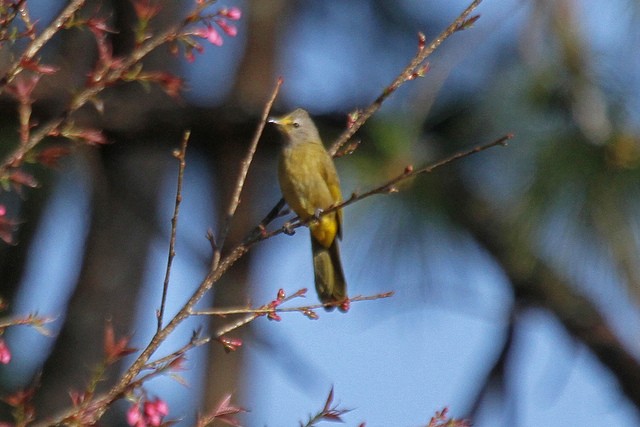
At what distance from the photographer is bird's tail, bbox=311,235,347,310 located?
12.8 feet

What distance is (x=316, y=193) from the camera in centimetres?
418

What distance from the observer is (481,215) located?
4.38 metres

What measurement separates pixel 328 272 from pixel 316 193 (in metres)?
0.35

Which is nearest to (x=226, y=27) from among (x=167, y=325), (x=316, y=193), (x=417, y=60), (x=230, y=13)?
(x=230, y=13)

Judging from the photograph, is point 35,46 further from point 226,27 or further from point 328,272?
point 328,272

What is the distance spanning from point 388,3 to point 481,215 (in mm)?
3533

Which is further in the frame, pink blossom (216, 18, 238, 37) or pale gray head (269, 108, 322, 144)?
pale gray head (269, 108, 322, 144)

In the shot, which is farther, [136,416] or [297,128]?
[297,128]

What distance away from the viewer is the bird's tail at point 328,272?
3.90 m

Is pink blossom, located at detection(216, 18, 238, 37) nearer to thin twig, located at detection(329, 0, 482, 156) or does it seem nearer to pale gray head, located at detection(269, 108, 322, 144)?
thin twig, located at detection(329, 0, 482, 156)

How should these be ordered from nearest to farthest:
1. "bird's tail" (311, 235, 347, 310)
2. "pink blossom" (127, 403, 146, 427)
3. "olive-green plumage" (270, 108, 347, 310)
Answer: "pink blossom" (127, 403, 146, 427)
"bird's tail" (311, 235, 347, 310)
"olive-green plumage" (270, 108, 347, 310)

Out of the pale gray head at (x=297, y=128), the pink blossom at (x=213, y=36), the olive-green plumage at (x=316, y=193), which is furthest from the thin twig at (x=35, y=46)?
the pale gray head at (x=297, y=128)

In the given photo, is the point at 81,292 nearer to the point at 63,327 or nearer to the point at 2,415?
the point at 63,327

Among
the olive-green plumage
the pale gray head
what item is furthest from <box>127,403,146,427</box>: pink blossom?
the pale gray head
